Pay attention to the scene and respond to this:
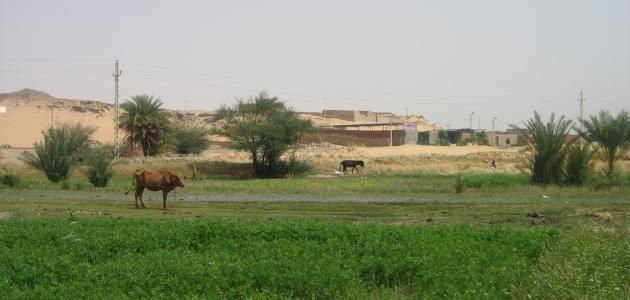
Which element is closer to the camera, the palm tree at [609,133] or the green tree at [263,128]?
the palm tree at [609,133]

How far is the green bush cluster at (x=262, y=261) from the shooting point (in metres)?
11.3

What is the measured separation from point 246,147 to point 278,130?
3253 millimetres

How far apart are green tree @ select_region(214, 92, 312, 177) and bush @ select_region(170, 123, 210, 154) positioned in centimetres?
1303

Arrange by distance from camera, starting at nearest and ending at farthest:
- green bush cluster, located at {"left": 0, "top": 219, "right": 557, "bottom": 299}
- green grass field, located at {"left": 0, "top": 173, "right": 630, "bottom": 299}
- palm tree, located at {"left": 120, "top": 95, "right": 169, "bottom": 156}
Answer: green grass field, located at {"left": 0, "top": 173, "right": 630, "bottom": 299}
green bush cluster, located at {"left": 0, "top": 219, "right": 557, "bottom": 299}
palm tree, located at {"left": 120, "top": 95, "right": 169, "bottom": 156}

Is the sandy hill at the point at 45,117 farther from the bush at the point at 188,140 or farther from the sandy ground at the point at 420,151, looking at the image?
the sandy ground at the point at 420,151

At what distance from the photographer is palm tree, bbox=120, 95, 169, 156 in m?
70.8

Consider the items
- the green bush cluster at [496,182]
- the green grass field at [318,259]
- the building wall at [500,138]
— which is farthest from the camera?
the building wall at [500,138]

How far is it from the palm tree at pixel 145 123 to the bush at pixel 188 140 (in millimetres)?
4779

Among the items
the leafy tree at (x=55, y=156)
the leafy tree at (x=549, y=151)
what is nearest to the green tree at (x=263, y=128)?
the leafy tree at (x=55, y=156)

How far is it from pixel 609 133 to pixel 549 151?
4968 millimetres

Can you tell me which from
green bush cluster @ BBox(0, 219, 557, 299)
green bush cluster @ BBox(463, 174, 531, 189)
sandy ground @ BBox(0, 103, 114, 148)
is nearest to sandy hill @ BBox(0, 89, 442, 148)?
sandy ground @ BBox(0, 103, 114, 148)

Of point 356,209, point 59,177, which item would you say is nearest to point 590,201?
point 356,209

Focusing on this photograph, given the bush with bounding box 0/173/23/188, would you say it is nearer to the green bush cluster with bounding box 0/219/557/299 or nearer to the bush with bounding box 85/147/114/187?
the bush with bounding box 85/147/114/187

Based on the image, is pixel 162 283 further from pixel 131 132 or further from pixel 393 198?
pixel 131 132
